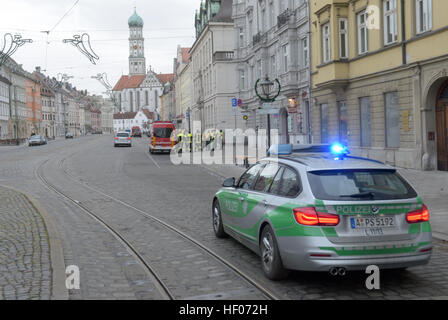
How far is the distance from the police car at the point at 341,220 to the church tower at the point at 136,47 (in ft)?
588

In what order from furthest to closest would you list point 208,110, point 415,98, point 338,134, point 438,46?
point 208,110 → point 338,134 → point 415,98 → point 438,46

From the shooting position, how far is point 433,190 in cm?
1427

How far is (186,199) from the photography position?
561 inches

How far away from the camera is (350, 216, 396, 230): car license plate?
18.6 feet

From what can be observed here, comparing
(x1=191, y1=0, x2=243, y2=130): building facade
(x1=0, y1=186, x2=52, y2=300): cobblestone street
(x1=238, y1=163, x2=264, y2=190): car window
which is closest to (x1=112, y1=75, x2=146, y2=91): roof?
(x1=191, y1=0, x2=243, y2=130): building facade

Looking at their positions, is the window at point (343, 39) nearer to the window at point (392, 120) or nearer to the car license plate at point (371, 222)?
the window at point (392, 120)

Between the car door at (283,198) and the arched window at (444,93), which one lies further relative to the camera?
the arched window at (444,93)

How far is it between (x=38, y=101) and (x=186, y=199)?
111240 millimetres

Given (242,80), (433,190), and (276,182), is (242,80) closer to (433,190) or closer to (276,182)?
(433,190)

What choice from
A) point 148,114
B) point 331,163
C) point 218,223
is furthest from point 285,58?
point 148,114

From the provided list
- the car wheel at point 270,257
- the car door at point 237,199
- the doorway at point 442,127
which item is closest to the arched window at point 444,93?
the doorway at point 442,127

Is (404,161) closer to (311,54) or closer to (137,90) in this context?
(311,54)

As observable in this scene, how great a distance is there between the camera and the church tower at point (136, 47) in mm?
179000

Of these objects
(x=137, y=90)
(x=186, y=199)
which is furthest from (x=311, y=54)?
(x=137, y=90)
